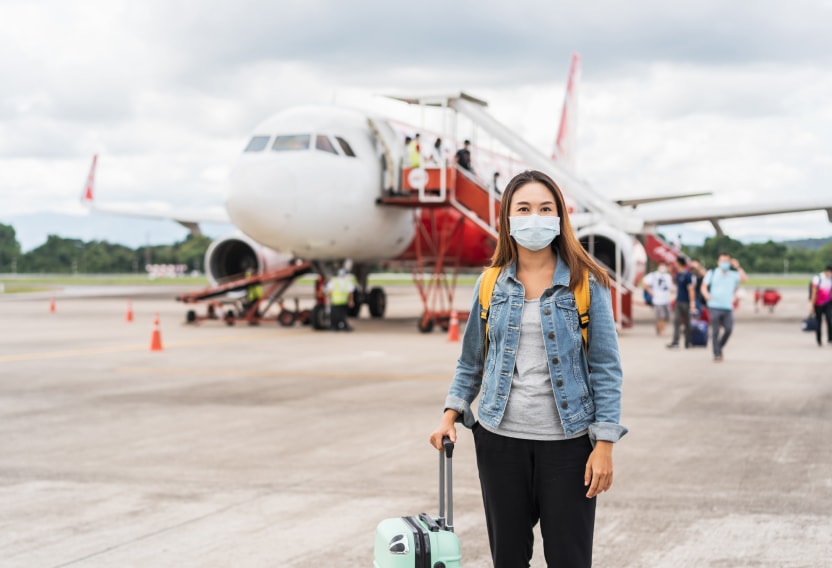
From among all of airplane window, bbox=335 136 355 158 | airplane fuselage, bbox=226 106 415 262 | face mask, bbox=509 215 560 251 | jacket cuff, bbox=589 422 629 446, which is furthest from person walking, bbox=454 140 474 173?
jacket cuff, bbox=589 422 629 446

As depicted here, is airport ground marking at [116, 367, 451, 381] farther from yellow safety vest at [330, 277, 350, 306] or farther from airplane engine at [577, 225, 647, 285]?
airplane engine at [577, 225, 647, 285]

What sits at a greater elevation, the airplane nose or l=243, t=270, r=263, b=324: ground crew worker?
the airplane nose

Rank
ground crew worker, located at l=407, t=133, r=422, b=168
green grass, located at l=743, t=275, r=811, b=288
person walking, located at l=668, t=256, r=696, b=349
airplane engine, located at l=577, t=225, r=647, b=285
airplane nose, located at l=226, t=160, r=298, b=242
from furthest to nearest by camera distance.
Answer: green grass, located at l=743, t=275, r=811, b=288, airplane engine, located at l=577, t=225, r=647, b=285, ground crew worker, located at l=407, t=133, r=422, b=168, airplane nose, located at l=226, t=160, r=298, b=242, person walking, located at l=668, t=256, r=696, b=349

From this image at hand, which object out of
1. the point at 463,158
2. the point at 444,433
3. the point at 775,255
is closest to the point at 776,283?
the point at 775,255

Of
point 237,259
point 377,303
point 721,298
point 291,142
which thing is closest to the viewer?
point 721,298

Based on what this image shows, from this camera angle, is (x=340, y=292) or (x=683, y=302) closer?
(x=683, y=302)

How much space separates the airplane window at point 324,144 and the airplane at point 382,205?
2cm

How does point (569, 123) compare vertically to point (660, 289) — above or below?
above

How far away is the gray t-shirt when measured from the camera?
11.0 feet

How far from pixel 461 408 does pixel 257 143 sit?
1569 centimetres

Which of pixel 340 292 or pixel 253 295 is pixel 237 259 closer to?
pixel 253 295

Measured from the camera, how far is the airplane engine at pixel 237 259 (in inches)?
961

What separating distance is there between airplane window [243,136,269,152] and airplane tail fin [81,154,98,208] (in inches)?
494

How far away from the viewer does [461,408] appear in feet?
11.7
